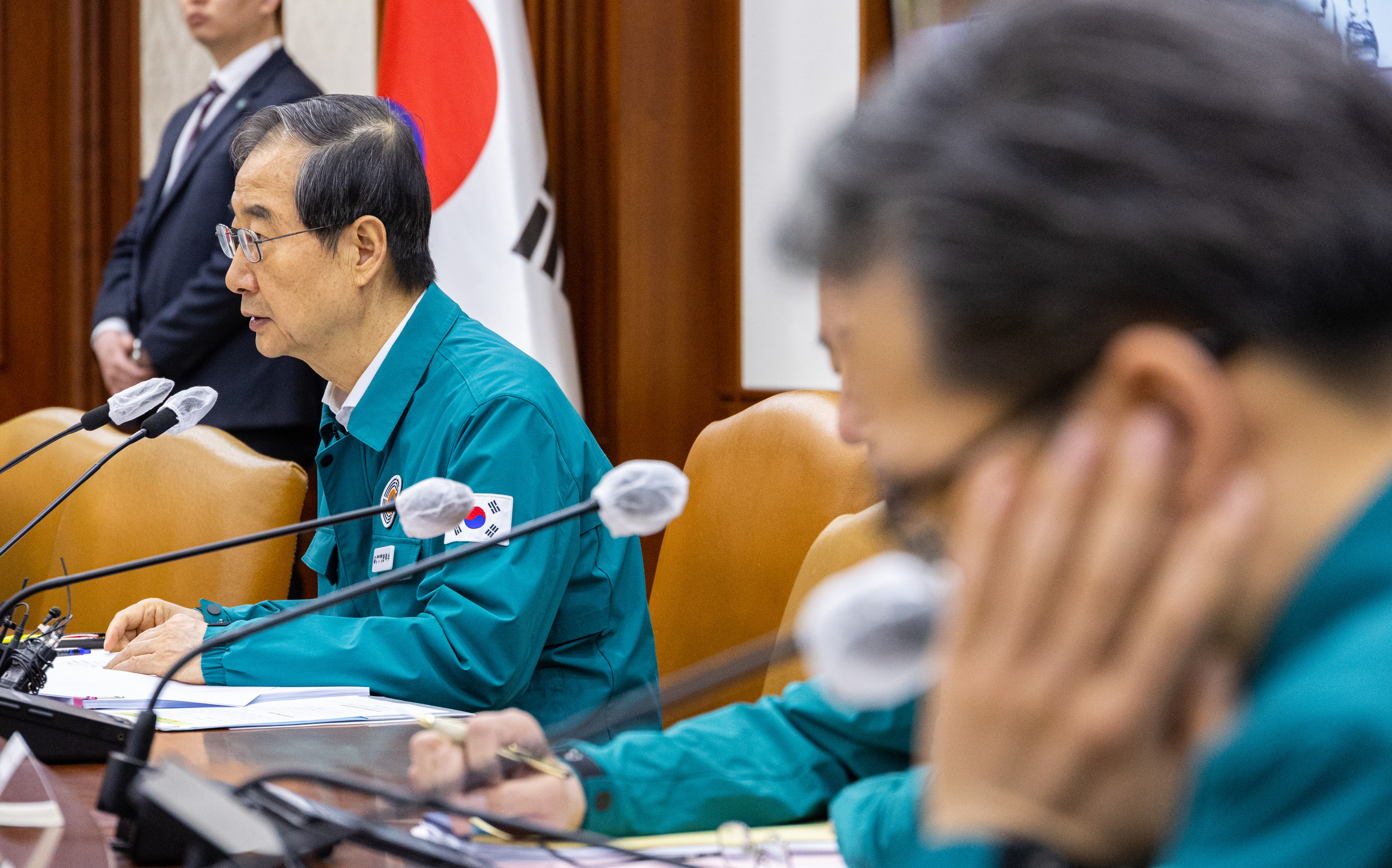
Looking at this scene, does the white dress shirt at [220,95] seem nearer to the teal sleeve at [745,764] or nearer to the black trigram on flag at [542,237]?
the black trigram on flag at [542,237]

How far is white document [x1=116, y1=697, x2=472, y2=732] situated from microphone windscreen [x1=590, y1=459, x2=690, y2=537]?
43 centimetres

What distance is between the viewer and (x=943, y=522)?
1.85 feet

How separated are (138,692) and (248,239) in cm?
71

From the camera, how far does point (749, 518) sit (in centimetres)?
178

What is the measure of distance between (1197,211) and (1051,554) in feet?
0.42

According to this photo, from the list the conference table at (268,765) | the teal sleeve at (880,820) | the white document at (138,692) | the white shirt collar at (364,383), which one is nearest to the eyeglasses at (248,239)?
the white shirt collar at (364,383)

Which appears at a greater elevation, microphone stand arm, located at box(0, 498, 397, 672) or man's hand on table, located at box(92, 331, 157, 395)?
microphone stand arm, located at box(0, 498, 397, 672)

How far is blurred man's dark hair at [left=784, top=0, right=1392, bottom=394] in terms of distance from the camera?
0.47 meters

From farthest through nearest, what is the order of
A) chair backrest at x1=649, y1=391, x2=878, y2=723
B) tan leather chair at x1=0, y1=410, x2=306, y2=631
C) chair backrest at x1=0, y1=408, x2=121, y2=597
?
chair backrest at x1=0, y1=408, x2=121, y2=597 < tan leather chair at x1=0, y1=410, x2=306, y2=631 < chair backrest at x1=649, y1=391, x2=878, y2=723

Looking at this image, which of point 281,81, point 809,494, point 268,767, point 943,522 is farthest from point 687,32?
point 943,522

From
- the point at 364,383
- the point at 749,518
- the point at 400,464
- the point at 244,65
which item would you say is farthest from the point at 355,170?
the point at 244,65

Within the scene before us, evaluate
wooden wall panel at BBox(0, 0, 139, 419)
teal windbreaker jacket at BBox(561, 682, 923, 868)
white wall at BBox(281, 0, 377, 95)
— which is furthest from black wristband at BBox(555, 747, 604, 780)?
wooden wall panel at BBox(0, 0, 139, 419)

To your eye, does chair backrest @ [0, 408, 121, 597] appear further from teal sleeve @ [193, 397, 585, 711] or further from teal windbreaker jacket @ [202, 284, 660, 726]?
teal sleeve @ [193, 397, 585, 711]

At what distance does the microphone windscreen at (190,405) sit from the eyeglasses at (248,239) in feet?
1.19
